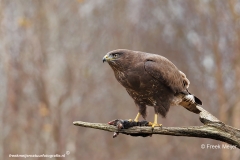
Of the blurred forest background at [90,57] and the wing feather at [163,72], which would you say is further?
the blurred forest background at [90,57]

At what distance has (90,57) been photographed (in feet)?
56.2

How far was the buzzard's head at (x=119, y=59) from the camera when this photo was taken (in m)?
6.23

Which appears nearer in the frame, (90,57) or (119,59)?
(119,59)

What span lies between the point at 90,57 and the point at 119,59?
1091cm

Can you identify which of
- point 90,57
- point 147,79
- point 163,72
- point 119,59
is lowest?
point 147,79

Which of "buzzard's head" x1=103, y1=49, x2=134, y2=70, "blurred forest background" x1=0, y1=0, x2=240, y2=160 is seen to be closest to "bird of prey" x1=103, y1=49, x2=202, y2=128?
"buzzard's head" x1=103, y1=49, x2=134, y2=70

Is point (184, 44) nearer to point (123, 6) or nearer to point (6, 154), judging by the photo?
point (123, 6)

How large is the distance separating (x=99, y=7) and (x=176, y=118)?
5.99 metres

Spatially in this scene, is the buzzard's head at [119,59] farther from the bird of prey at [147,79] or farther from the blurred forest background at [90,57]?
the blurred forest background at [90,57]

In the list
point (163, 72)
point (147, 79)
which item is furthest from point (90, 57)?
point (147, 79)

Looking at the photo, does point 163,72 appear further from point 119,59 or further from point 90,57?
point 90,57

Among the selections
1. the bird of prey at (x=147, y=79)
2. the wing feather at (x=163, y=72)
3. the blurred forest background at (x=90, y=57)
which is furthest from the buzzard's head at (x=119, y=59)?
the blurred forest background at (x=90, y=57)

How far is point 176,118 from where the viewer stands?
674 inches

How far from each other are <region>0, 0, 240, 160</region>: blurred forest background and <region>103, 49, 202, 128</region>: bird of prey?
26.2 ft
